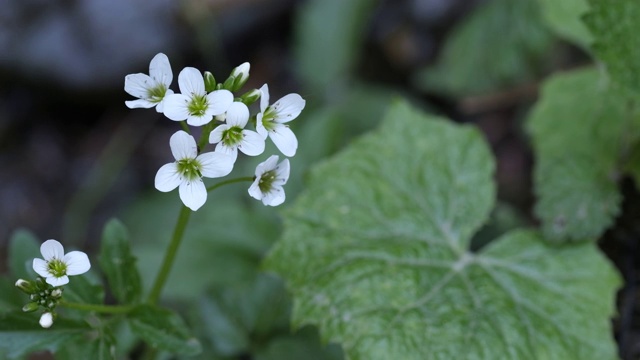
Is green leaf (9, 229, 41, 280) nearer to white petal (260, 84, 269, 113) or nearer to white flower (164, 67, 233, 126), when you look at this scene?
white flower (164, 67, 233, 126)

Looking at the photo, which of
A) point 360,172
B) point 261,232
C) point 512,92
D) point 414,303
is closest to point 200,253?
point 261,232

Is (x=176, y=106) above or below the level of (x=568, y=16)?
above

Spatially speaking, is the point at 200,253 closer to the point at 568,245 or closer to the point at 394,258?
the point at 394,258

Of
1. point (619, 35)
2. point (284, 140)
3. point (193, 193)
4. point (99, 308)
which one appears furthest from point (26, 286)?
point (619, 35)

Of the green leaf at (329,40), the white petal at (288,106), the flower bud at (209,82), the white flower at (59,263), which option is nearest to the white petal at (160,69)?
the flower bud at (209,82)

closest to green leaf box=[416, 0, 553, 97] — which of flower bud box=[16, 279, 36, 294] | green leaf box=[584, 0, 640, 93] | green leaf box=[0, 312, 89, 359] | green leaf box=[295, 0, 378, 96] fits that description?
green leaf box=[295, 0, 378, 96]

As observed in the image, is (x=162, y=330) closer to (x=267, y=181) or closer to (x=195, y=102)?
(x=267, y=181)
